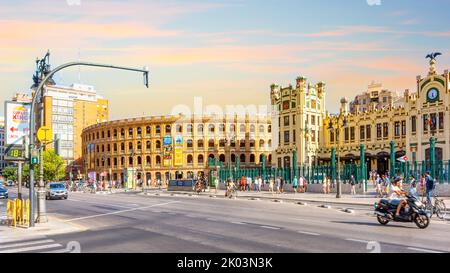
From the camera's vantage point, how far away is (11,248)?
14.2 metres

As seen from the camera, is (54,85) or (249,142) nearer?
(249,142)

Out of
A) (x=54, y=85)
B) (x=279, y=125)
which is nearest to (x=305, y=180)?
(x=279, y=125)

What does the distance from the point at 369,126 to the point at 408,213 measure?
5622 cm

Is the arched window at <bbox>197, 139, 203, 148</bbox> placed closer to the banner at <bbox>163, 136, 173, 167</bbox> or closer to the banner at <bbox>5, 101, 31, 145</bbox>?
the banner at <bbox>163, 136, 173, 167</bbox>

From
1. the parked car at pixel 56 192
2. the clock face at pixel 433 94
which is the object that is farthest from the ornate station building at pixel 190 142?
the parked car at pixel 56 192

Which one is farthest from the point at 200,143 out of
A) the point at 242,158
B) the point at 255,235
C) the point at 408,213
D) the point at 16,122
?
the point at 255,235

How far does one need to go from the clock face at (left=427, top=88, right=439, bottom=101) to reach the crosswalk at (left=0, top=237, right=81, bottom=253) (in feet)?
182

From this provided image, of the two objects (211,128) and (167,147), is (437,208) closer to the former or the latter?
(167,147)

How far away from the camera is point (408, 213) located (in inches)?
687

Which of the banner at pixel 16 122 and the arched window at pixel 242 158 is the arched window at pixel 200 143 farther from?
the banner at pixel 16 122

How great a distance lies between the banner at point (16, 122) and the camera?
68.7 feet

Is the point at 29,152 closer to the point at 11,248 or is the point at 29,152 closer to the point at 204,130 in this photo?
the point at 11,248

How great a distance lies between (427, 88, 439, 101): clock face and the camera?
60.9 m

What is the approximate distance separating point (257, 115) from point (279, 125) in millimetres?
25724
